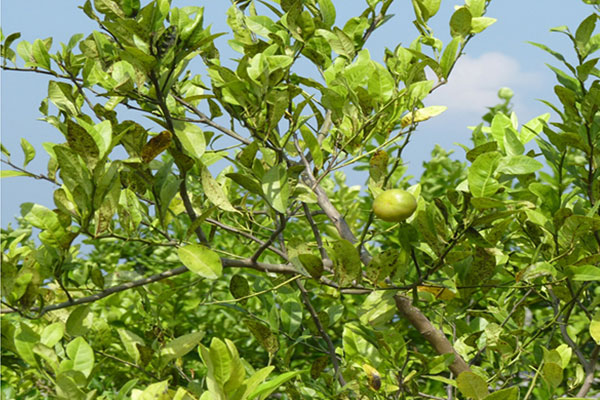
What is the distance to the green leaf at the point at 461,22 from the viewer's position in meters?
1.64

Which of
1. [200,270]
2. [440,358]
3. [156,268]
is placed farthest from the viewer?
[156,268]

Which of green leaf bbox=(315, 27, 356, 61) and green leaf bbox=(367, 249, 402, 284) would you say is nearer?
green leaf bbox=(367, 249, 402, 284)

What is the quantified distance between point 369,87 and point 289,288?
0.66m

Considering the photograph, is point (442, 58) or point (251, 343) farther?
point (251, 343)

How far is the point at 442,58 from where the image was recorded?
5.15ft

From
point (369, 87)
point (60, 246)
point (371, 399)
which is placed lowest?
point (371, 399)

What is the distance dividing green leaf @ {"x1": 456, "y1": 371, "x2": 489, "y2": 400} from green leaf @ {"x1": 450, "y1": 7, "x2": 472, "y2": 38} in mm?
857

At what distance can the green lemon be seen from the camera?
1.29 metres

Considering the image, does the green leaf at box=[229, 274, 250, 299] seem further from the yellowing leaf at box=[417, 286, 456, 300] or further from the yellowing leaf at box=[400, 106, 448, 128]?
the yellowing leaf at box=[400, 106, 448, 128]

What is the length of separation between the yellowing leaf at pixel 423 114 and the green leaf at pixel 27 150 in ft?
3.11

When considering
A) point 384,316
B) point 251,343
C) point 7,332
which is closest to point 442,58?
point 384,316

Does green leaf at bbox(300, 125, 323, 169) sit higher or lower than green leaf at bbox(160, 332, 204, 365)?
higher

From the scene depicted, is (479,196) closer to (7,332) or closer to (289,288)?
(289,288)

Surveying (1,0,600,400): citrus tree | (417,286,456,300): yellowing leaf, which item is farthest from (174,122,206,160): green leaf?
(417,286,456,300): yellowing leaf
